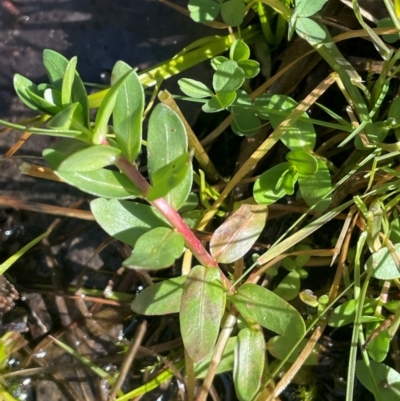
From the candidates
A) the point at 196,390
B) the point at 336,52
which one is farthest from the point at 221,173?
the point at 196,390

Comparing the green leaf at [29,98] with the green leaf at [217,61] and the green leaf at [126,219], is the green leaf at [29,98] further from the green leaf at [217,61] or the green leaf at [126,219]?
the green leaf at [217,61]

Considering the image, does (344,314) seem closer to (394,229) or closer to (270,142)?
(394,229)

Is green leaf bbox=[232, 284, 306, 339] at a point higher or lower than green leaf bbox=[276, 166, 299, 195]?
lower

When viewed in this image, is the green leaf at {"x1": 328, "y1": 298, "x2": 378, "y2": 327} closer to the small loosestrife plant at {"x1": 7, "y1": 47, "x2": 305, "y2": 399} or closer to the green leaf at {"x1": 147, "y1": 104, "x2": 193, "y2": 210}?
the small loosestrife plant at {"x1": 7, "y1": 47, "x2": 305, "y2": 399}

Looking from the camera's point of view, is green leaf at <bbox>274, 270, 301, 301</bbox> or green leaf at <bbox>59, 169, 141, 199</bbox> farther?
green leaf at <bbox>274, 270, 301, 301</bbox>

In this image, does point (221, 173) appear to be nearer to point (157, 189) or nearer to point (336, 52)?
point (336, 52)

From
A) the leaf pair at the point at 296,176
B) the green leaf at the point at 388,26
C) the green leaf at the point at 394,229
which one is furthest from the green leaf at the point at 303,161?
the green leaf at the point at 388,26

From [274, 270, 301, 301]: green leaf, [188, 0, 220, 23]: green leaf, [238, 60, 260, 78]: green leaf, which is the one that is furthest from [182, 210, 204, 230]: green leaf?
[188, 0, 220, 23]: green leaf
